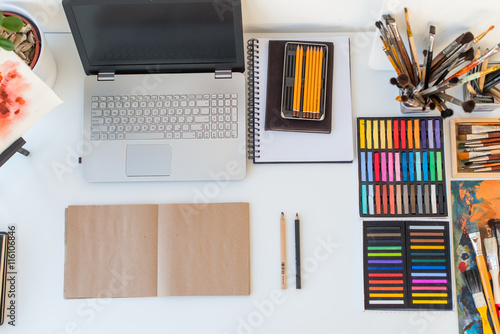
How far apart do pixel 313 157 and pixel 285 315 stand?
339mm

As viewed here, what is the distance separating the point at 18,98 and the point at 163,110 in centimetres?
28

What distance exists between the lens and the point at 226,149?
3.08ft

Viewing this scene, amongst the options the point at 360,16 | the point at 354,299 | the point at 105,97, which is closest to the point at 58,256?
the point at 105,97

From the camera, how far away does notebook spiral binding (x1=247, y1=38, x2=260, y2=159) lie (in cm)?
95

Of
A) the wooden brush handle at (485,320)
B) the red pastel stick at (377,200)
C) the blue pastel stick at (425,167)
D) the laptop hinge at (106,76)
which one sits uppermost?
the laptop hinge at (106,76)

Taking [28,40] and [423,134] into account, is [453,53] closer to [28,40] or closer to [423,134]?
[423,134]

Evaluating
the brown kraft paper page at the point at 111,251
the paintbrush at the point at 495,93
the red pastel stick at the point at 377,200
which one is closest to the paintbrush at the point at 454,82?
the paintbrush at the point at 495,93

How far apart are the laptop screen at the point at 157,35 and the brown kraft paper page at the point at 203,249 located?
309mm

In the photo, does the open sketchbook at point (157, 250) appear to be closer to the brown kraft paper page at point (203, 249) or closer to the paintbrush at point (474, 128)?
the brown kraft paper page at point (203, 249)

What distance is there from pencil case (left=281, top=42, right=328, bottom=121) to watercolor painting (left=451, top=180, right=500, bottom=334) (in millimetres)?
343

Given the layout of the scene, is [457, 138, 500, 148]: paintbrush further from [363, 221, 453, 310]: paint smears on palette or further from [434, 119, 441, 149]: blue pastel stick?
[363, 221, 453, 310]: paint smears on palette

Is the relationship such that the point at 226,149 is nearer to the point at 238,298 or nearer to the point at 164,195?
the point at 164,195

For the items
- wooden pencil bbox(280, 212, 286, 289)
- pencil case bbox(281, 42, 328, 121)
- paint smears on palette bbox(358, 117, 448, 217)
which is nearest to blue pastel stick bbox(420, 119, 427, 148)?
paint smears on palette bbox(358, 117, 448, 217)

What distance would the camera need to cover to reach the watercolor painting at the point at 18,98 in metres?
0.84
